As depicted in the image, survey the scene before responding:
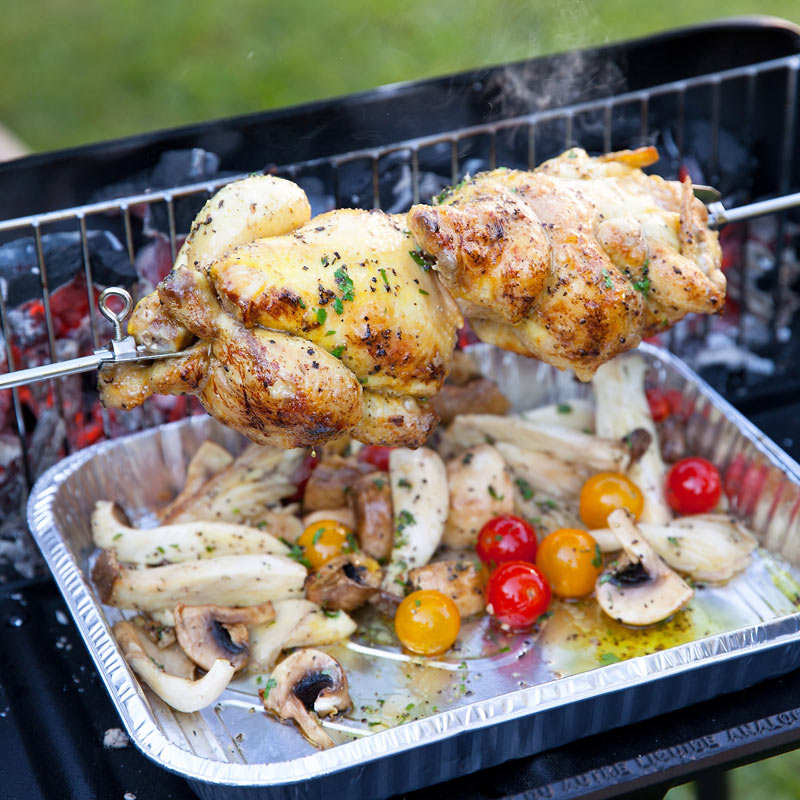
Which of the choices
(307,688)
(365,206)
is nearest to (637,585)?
(307,688)

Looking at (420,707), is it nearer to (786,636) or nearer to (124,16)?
(786,636)

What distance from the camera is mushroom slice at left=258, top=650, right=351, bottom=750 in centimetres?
282

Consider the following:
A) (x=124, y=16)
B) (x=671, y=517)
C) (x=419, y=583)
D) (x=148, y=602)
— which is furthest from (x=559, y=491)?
(x=124, y=16)

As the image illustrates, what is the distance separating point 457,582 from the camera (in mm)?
3188

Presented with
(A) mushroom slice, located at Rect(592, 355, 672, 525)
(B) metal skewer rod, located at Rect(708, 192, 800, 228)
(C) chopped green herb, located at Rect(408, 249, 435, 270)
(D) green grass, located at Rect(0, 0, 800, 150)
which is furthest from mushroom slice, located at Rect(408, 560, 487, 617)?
(D) green grass, located at Rect(0, 0, 800, 150)

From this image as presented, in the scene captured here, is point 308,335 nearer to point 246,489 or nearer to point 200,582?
point 200,582

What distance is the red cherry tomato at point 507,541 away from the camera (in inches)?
129

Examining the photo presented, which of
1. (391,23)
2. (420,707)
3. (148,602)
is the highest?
(391,23)

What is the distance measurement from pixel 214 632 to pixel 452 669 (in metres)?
0.70

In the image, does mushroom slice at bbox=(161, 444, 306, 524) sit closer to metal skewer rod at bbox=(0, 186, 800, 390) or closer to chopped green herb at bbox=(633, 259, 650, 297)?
metal skewer rod at bbox=(0, 186, 800, 390)

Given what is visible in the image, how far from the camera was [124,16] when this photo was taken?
26.8 ft

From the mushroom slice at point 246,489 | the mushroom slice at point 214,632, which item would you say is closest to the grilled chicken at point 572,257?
the mushroom slice at point 246,489

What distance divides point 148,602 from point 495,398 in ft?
4.65

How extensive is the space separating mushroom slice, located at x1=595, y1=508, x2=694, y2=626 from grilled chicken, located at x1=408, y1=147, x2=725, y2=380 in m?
Answer: 0.58
